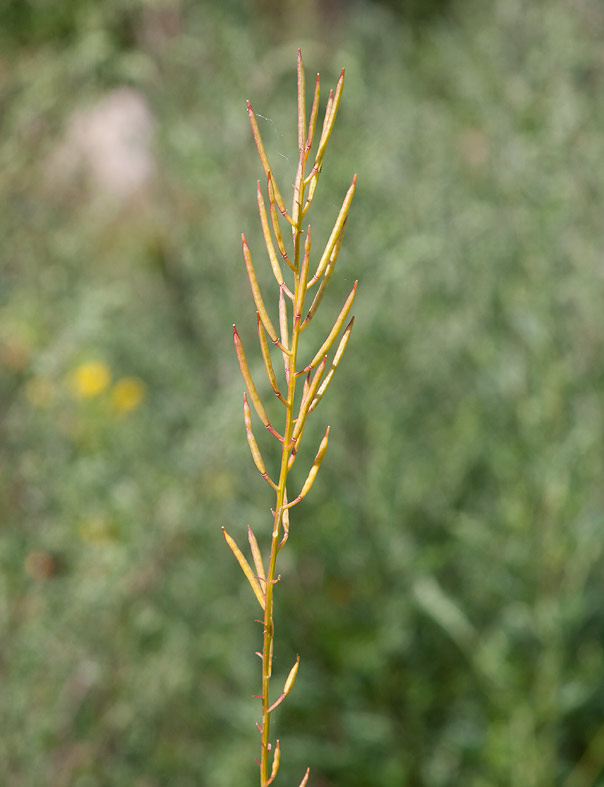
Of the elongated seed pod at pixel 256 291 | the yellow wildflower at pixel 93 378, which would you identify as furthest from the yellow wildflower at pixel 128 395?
the elongated seed pod at pixel 256 291

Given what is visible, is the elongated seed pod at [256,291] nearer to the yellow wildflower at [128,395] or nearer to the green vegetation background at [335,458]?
Result: the green vegetation background at [335,458]

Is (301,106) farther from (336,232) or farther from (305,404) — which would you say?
(305,404)

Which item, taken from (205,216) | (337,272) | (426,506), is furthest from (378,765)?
(205,216)

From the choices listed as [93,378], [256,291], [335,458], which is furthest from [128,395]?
[256,291]

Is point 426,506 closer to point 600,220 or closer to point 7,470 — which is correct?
point 600,220

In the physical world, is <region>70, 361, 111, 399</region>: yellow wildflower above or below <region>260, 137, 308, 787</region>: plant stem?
above

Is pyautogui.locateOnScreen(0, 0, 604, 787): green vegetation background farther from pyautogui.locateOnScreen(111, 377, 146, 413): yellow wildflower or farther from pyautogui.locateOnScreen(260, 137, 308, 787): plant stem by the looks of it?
pyautogui.locateOnScreen(260, 137, 308, 787): plant stem

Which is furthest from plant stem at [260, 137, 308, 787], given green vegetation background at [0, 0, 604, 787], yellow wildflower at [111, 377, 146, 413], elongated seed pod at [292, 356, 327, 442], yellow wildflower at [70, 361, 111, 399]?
yellow wildflower at [70, 361, 111, 399]
